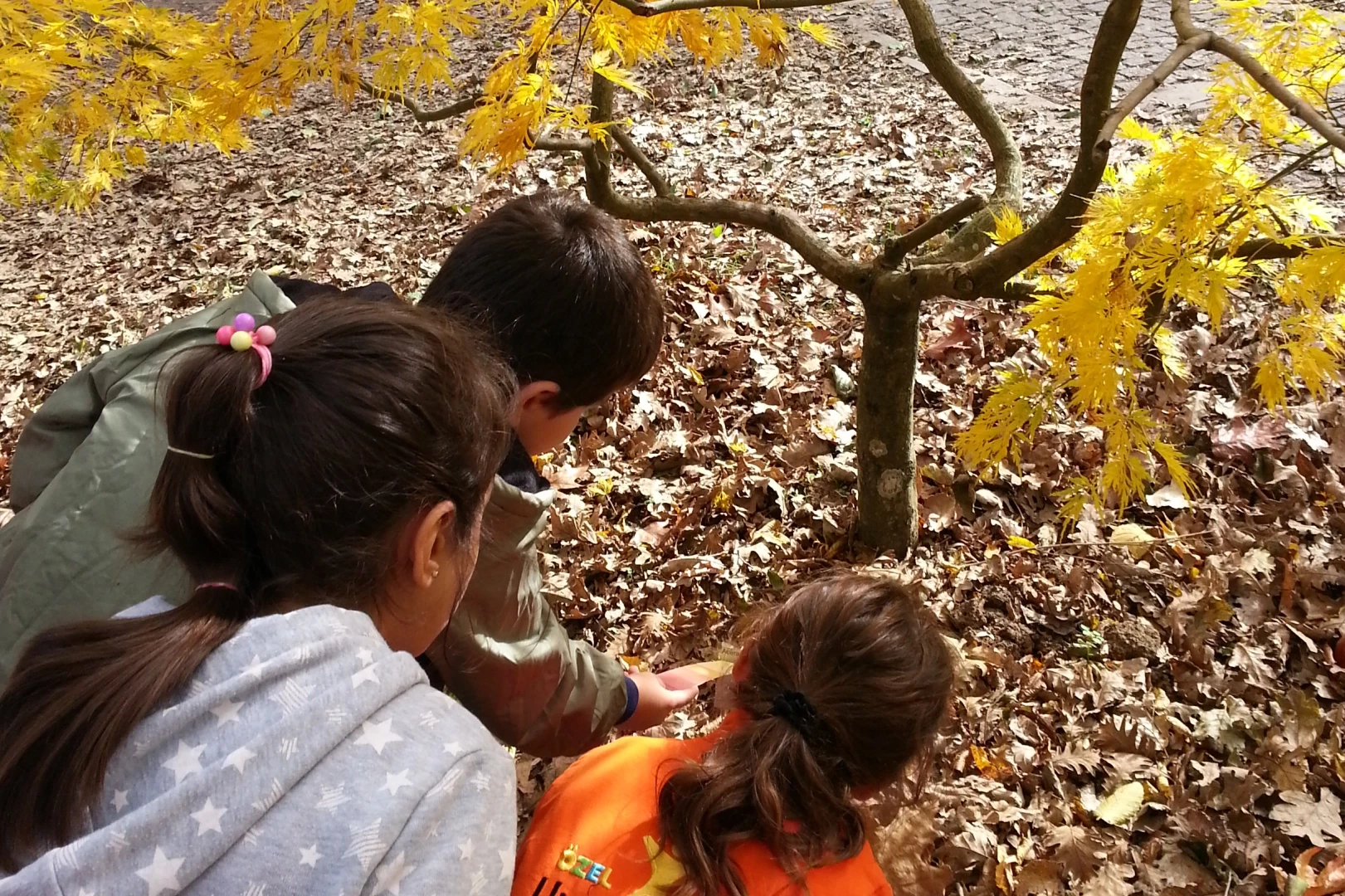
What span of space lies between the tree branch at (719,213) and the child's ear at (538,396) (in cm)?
102

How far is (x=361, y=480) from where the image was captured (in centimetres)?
103

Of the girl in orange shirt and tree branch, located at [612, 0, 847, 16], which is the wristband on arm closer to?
the girl in orange shirt

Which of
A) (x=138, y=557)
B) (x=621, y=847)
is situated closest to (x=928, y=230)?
(x=621, y=847)

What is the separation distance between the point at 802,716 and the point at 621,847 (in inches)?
14.7

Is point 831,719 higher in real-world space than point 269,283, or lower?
lower

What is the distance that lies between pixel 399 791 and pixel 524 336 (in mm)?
949

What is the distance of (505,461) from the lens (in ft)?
5.07

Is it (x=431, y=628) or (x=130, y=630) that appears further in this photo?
(x=431, y=628)

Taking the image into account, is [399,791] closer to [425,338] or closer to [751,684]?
[425,338]

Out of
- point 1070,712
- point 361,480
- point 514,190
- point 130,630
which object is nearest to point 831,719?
point 361,480

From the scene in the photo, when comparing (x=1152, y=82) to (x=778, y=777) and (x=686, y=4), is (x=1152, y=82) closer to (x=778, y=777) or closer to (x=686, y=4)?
(x=686, y=4)

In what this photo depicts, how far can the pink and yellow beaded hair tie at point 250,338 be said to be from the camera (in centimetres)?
102

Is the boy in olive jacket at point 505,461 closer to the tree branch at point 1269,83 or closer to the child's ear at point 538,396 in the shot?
the child's ear at point 538,396

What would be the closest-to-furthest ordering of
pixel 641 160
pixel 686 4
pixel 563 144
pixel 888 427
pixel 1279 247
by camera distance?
pixel 1279 247, pixel 686 4, pixel 563 144, pixel 888 427, pixel 641 160
